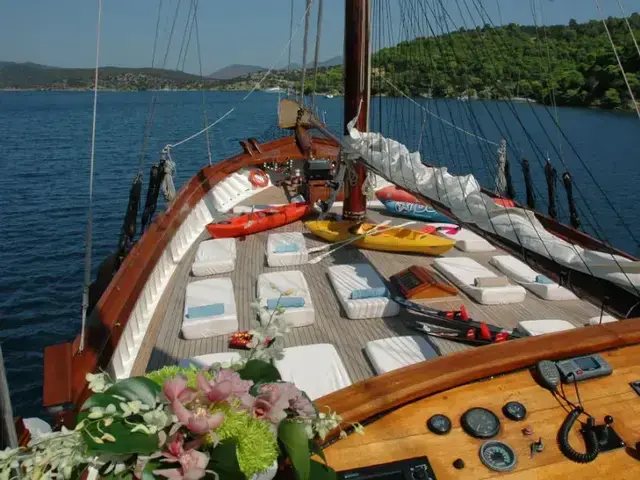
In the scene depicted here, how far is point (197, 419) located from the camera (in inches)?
59.1

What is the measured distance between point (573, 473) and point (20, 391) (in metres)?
9.75

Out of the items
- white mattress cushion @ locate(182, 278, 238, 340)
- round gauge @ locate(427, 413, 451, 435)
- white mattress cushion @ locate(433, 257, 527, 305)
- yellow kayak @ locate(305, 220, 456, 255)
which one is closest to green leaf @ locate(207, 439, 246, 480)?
round gauge @ locate(427, 413, 451, 435)

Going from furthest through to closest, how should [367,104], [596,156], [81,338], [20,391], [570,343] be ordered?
1. [596,156]
2. [20,391]
3. [367,104]
4. [81,338]
5. [570,343]

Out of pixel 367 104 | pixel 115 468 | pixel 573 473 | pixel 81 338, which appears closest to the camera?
pixel 115 468

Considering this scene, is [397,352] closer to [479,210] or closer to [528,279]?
[479,210]

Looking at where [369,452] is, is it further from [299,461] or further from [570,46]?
[570,46]

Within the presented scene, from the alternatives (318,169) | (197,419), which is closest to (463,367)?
(197,419)

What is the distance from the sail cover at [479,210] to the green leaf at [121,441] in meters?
4.12

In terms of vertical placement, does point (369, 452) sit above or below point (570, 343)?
below

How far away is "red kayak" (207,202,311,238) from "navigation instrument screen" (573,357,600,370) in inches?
270

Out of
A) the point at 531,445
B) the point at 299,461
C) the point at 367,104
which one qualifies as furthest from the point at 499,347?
the point at 367,104

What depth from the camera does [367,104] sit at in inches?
316

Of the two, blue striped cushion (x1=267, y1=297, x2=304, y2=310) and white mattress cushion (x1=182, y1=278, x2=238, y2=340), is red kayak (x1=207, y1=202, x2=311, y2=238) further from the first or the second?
blue striped cushion (x1=267, y1=297, x2=304, y2=310)

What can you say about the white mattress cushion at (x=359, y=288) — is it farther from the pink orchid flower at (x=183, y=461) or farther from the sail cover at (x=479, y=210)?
the pink orchid flower at (x=183, y=461)
